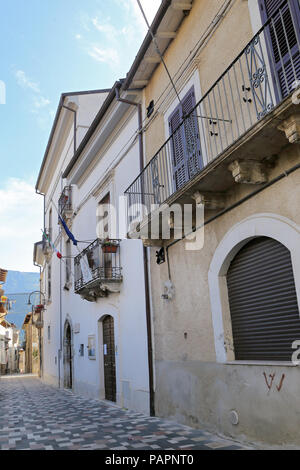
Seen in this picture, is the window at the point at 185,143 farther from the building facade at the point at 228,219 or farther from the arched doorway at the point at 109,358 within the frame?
the arched doorway at the point at 109,358

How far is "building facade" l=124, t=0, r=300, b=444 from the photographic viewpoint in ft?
15.4

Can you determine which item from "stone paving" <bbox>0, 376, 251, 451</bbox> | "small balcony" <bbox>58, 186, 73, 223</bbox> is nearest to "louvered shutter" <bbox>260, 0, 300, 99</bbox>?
"stone paving" <bbox>0, 376, 251, 451</bbox>

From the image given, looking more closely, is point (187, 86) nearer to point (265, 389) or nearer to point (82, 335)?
point (265, 389)

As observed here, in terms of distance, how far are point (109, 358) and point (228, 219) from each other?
690 cm

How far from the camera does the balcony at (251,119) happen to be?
4.38m

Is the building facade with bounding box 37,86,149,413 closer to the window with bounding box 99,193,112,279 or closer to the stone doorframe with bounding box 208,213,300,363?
the window with bounding box 99,193,112,279

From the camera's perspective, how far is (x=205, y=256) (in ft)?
21.5

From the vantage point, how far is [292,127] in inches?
161

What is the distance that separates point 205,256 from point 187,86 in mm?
3236

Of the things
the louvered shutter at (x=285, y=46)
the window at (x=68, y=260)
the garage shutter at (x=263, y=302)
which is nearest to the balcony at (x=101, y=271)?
the window at (x=68, y=260)

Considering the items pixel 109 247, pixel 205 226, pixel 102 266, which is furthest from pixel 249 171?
pixel 102 266

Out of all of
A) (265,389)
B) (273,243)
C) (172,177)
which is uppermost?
(172,177)
